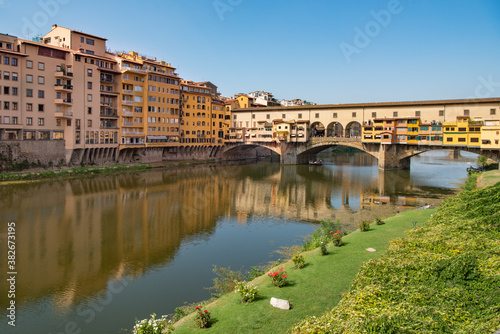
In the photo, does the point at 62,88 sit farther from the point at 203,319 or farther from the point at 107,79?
the point at 203,319

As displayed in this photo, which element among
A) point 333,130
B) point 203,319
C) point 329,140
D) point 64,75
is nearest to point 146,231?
point 203,319

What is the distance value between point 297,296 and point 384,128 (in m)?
43.4

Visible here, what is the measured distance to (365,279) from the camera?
24.9 feet

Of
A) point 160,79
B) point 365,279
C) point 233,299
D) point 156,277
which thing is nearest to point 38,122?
point 160,79

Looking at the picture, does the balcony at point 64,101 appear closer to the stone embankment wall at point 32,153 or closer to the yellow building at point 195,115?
the stone embankment wall at point 32,153

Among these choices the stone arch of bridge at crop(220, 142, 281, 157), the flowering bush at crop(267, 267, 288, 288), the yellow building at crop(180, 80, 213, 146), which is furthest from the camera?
the stone arch of bridge at crop(220, 142, 281, 157)

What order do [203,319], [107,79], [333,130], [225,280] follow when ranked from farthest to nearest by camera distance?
[333,130]
[107,79]
[225,280]
[203,319]

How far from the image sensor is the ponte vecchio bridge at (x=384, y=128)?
42.1m

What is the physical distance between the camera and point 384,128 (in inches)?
1918

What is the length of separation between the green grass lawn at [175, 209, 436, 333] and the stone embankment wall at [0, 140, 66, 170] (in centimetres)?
3479

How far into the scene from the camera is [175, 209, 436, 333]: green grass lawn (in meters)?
8.43

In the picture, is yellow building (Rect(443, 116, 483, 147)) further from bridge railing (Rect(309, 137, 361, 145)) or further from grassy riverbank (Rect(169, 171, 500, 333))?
grassy riverbank (Rect(169, 171, 500, 333))

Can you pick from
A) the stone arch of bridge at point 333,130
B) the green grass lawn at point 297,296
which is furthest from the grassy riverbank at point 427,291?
the stone arch of bridge at point 333,130

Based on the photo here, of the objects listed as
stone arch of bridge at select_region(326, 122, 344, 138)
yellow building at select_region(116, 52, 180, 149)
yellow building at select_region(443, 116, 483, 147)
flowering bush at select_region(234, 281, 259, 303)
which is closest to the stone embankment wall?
yellow building at select_region(116, 52, 180, 149)
